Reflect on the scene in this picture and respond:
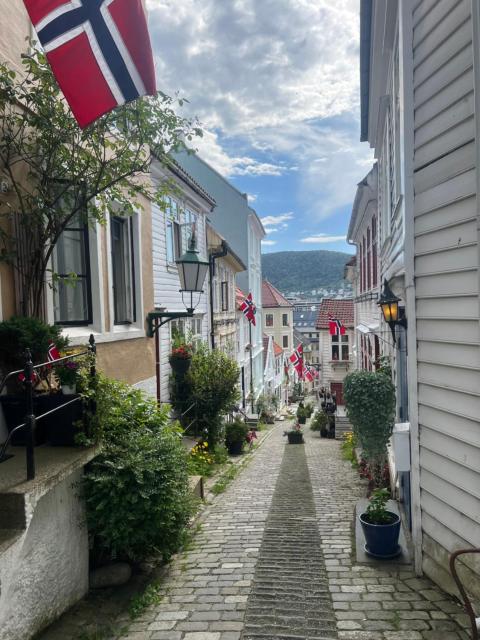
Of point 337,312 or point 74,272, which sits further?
point 337,312

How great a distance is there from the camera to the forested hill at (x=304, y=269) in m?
178

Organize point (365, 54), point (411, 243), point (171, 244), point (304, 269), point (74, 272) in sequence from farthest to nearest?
1. point (304, 269)
2. point (171, 244)
3. point (365, 54)
4. point (74, 272)
5. point (411, 243)

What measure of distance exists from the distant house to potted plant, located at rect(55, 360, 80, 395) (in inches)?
1176

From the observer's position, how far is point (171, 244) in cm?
1137

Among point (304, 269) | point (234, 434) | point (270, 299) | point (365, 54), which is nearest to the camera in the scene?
point (365, 54)

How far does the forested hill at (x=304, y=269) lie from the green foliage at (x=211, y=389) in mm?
164598

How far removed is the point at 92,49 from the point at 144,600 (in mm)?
5281

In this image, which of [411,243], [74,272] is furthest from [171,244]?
[411,243]

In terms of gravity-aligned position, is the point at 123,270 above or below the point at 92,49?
below

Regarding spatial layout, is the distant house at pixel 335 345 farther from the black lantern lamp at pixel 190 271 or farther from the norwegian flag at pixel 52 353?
the norwegian flag at pixel 52 353

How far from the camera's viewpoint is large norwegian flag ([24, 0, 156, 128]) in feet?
13.5

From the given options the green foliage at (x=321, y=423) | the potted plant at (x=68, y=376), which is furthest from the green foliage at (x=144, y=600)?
the green foliage at (x=321, y=423)

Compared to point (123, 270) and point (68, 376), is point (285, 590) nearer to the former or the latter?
point (68, 376)

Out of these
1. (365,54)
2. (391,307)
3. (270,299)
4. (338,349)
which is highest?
(365,54)
